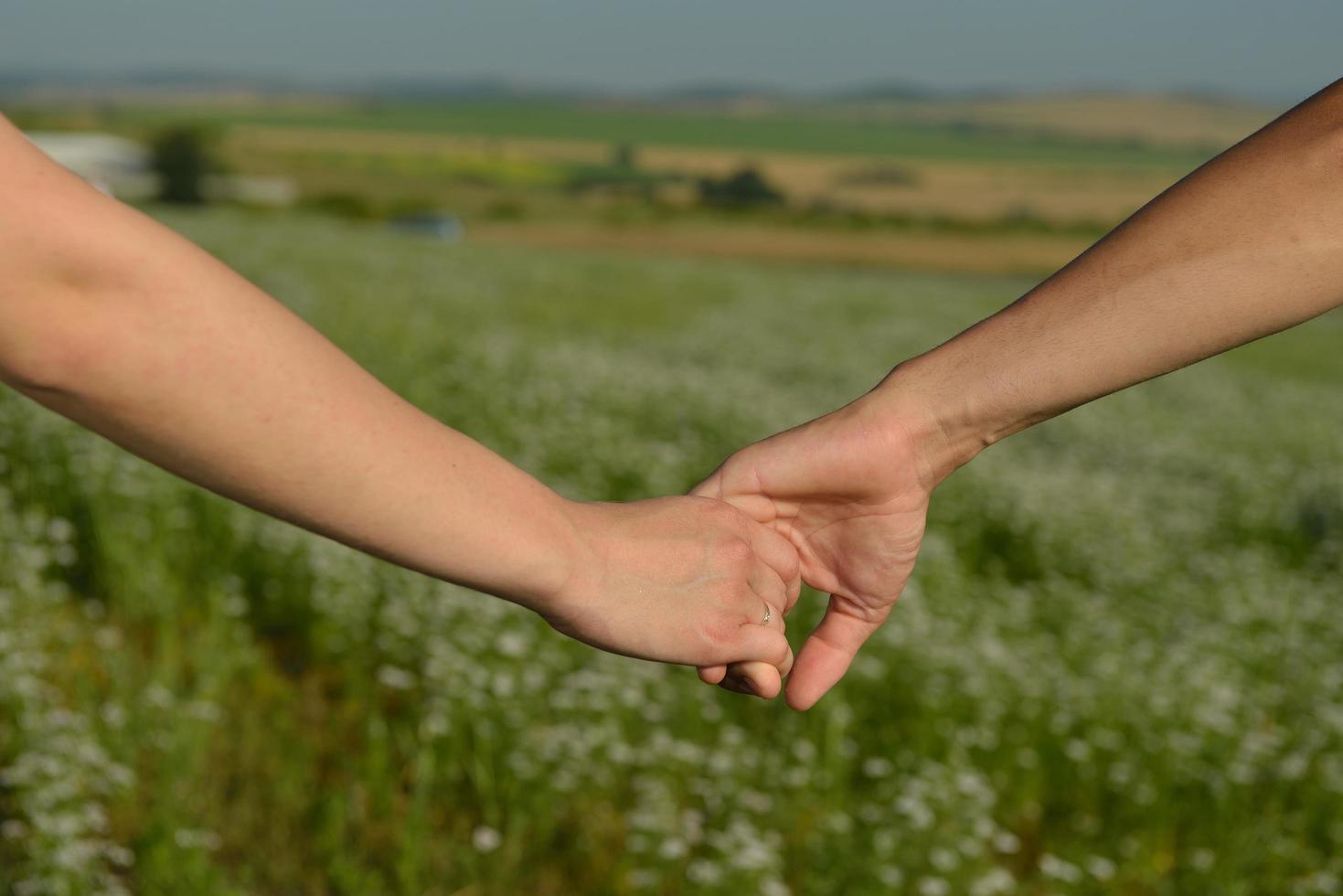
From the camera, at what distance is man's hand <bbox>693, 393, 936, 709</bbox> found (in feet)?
6.65

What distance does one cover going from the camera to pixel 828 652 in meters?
2.07

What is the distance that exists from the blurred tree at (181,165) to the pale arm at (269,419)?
194 ft

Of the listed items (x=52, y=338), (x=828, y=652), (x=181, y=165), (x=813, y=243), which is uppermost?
(x=181, y=165)

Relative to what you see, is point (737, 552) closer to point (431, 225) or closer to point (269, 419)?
point (269, 419)

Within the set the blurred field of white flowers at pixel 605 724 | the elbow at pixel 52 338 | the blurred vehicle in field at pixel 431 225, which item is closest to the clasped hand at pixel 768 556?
the elbow at pixel 52 338

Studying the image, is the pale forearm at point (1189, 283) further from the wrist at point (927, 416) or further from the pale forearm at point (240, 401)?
the pale forearm at point (240, 401)

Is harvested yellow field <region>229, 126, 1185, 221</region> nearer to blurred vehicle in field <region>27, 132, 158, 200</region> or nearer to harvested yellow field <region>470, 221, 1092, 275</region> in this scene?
harvested yellow field <region>470, 221, 1092, 275</region>

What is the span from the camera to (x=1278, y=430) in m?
11.9

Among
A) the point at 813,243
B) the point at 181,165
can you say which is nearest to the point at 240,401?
the point at 813,243

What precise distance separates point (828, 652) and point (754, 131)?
220ft

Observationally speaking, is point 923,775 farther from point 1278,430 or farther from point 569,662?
point 1278,430

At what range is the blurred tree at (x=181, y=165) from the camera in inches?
2247

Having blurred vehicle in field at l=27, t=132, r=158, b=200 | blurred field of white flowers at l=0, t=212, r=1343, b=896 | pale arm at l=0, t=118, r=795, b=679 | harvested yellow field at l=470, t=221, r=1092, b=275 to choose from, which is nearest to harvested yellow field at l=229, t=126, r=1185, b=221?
harvested yellow field at l=470, t=221, r=1092, b=275

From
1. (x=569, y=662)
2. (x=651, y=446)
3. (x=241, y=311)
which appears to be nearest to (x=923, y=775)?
(x=569, y=662)
